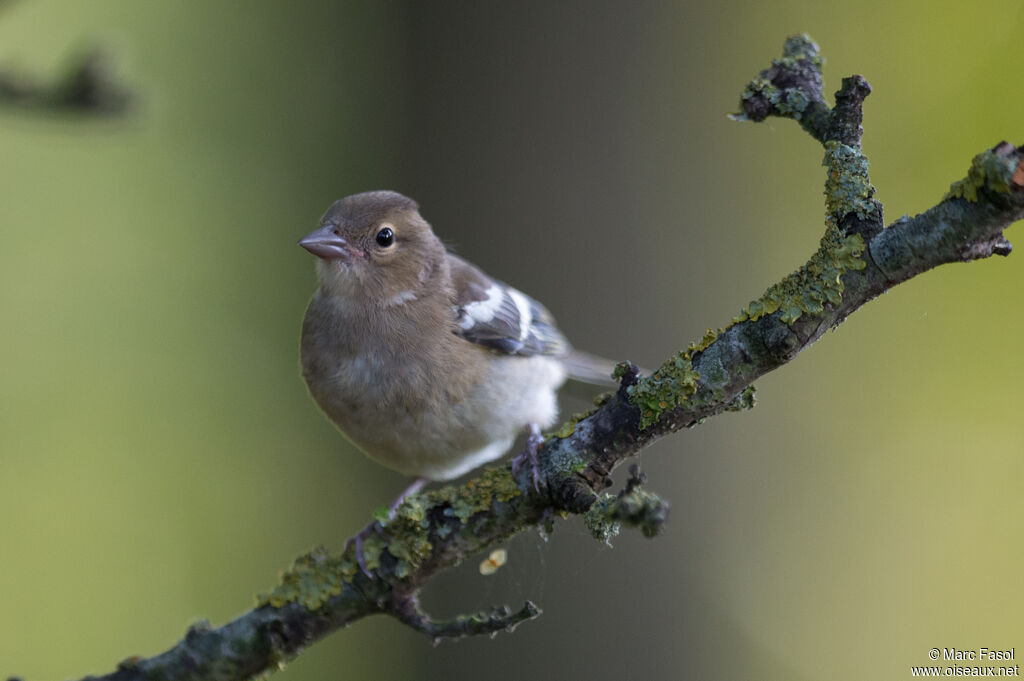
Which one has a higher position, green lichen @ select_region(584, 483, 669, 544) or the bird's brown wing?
the bird's brown wing

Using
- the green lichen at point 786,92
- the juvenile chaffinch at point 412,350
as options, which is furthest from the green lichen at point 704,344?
the juvenile chaffinch at point 412,350

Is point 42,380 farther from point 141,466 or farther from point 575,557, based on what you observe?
point 575,557

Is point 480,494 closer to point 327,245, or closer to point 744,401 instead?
point 744,401

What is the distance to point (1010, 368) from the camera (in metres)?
5.98

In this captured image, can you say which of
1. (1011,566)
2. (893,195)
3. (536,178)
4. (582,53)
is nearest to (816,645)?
(1011,566)

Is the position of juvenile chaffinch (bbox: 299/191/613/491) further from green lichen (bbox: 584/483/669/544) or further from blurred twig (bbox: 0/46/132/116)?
green lichen (bbox: 584/483/669/544)

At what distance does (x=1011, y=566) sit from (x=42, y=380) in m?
7.25

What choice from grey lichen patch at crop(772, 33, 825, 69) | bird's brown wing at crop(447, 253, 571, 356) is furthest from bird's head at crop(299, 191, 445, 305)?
grey lichen patch at crop(772, 33, 825, 69)

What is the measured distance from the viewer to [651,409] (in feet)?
8.07

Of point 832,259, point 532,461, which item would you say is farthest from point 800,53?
point 532,461

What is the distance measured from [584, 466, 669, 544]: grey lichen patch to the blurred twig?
6.08 ft

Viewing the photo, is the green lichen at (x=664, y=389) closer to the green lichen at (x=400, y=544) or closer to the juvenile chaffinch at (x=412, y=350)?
the green lichen at (x=400, y=544)

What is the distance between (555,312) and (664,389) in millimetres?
2991

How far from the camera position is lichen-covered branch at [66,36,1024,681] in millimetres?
2076
